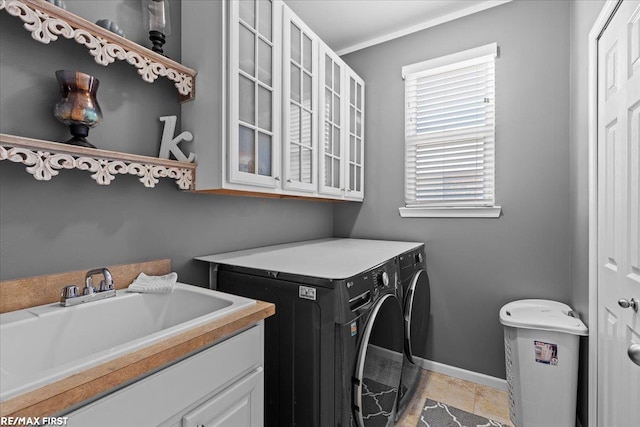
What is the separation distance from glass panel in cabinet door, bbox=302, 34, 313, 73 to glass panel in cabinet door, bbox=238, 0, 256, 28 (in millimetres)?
442

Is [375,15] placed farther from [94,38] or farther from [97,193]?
[97,193]

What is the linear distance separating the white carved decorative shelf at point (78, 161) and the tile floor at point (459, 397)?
1901 mm

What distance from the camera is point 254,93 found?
5.01 ft

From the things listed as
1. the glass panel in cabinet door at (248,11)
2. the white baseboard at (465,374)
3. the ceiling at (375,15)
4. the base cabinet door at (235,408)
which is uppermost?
the ceiling at (375,15)

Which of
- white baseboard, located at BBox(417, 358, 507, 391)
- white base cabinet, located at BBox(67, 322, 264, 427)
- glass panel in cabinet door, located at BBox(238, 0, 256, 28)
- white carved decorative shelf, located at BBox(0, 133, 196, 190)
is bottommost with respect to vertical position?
white baseboard, located at BBox(417, 358, 507, 391)

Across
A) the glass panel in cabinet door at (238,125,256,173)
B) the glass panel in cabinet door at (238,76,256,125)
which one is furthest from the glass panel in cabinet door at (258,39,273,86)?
the glass panel in cabinet door at (238,125,256,173)

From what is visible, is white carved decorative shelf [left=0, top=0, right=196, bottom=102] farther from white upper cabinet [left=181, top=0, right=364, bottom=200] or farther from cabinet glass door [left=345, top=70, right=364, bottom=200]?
cabinet glass door [left=345, top=70, right=364, bottom=200]

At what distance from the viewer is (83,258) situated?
118 cm

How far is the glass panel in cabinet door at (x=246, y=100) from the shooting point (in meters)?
1.45

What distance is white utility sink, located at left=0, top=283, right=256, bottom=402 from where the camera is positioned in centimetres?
71

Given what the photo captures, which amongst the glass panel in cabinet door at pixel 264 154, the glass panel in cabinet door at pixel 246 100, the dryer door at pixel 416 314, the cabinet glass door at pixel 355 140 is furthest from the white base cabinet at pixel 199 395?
the cabinet glass door at pixel 355 140

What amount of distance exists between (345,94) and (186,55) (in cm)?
127

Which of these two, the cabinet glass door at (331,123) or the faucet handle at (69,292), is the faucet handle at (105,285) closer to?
the faucet handle at (69,292)

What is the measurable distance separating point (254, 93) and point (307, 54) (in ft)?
2.10
